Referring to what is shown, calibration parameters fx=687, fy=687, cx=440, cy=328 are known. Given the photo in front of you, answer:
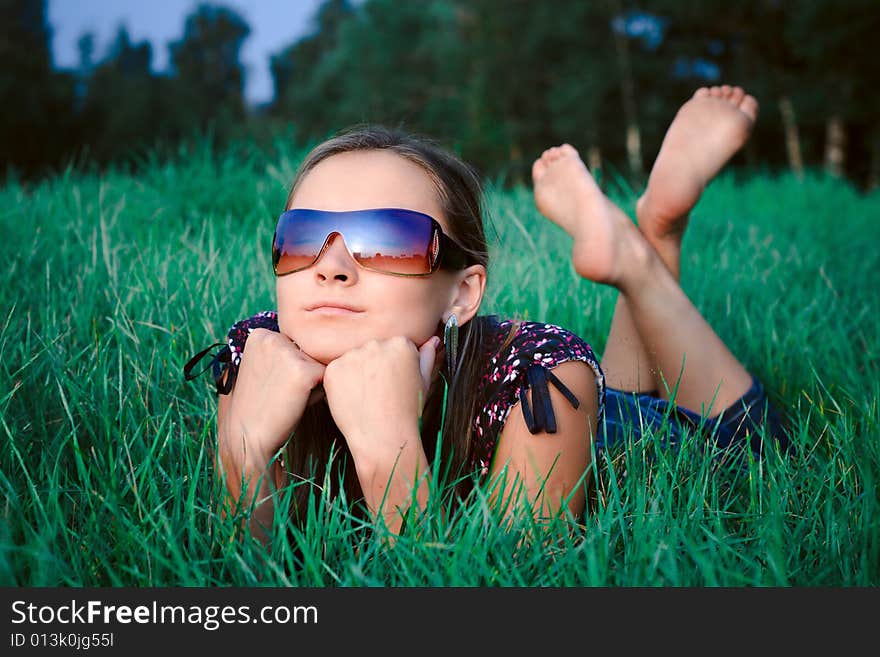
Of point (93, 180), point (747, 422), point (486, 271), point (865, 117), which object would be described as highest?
point (865, 117)

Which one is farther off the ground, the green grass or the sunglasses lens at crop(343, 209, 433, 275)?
the sunglasses lens at crop(343, 209, 433, 275)

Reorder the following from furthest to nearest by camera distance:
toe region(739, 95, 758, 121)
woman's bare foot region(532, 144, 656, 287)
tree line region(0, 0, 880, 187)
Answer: tree line region(0, 0, 880, 187)
toe region(739, 95, 758, 121)
woman's bare foot region(532, 144, 656, 287)

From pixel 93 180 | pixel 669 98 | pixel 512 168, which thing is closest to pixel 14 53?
pixel 512 168

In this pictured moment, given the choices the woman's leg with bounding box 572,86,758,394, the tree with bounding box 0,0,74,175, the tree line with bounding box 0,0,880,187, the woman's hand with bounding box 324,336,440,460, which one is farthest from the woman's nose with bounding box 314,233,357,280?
the tree with bounding box 0,0,74,175

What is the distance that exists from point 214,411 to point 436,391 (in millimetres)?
532

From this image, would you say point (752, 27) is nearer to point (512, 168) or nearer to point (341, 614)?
point (512, 168)

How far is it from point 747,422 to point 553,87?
881 inches

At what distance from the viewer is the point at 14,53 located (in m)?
23.0

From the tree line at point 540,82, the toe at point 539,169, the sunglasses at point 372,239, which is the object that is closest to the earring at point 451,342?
the sunglasses at point 372,239

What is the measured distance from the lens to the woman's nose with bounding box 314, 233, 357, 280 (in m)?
1.31

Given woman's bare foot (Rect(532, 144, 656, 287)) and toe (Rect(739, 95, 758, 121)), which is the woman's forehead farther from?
toe (Rect(739, 95, 758, 121))

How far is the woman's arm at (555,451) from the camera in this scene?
1.22m

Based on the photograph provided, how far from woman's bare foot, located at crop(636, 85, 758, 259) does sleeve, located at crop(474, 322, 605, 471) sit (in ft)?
3.27

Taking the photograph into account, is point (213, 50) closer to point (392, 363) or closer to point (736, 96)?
point (736, 96)
